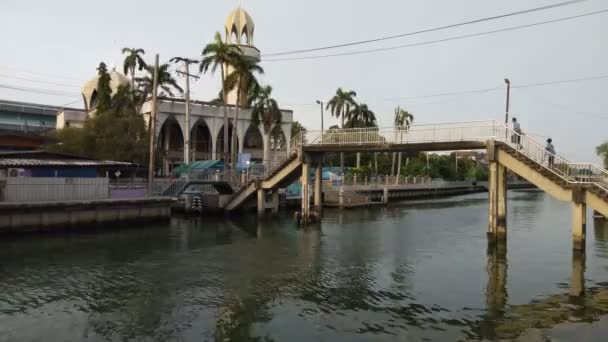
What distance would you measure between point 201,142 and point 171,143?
15.7ft

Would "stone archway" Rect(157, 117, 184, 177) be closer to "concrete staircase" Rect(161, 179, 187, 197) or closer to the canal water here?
"concrete staircase" Rect(161, 179, 187, 197)

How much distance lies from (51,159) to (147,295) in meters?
26.2

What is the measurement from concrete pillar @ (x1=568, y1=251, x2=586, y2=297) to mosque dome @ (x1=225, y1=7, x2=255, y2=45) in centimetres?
6561

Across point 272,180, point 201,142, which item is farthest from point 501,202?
point 201,142

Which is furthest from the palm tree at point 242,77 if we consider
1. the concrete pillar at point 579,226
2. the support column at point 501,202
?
the concrete pillar at point 579,226

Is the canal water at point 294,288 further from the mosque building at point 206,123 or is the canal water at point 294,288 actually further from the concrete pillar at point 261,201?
the mosque building at point 206,123

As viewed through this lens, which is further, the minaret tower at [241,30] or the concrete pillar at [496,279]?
the minaret tower at [241,30]

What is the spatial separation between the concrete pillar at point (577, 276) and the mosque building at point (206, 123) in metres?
45.5

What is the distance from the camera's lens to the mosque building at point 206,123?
217 feet

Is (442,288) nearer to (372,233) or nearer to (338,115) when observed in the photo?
(372,233)

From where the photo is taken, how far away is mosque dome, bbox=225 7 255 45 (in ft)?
258

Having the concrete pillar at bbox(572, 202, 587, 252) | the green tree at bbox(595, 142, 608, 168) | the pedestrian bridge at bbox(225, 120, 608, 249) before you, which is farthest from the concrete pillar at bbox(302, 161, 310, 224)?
the green tree at bbox(595, 142, 608, 168)

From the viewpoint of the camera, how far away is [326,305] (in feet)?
55.0

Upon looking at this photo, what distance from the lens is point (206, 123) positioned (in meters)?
69.5
